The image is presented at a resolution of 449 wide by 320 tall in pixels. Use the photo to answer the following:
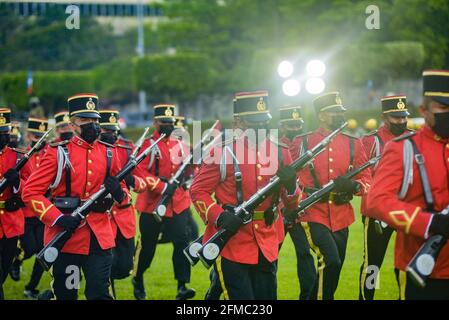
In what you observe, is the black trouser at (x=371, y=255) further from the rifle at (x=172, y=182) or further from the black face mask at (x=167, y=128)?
the black face mask at (x=167, y=128)

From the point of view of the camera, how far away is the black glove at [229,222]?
7.44m

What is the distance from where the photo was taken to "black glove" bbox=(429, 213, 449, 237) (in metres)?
5.73

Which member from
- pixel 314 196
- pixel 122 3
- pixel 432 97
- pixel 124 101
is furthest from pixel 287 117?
pixel 122 3

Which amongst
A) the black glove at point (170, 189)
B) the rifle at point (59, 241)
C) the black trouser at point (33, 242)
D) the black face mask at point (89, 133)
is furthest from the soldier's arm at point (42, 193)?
the black trouser at point (33, 242)

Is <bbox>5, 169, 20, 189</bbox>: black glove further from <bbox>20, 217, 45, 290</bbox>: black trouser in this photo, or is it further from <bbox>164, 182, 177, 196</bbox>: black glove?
<bbox>164, 182, 177, 196</bbox>: black glove

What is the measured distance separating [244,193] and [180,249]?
4251 mm

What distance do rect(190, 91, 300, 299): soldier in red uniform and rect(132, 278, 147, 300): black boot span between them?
13.2 feet

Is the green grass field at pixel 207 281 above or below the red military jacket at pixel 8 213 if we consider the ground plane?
below

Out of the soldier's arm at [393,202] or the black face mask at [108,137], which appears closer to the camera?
the soldier's arm at [393,202]

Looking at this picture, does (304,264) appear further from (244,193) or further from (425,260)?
(425,260)

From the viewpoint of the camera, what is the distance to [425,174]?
6.01 meters

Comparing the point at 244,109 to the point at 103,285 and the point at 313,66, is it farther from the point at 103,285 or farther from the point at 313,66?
the point at 313,66

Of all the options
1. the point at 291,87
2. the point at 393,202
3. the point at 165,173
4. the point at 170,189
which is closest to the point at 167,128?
the point at 165,173

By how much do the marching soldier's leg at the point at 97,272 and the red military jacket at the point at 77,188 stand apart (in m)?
0.06
